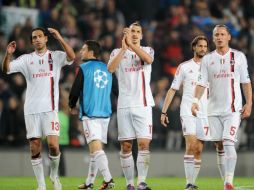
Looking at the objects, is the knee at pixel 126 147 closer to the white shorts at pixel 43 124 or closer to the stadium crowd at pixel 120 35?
the white shorts at pixel 43 124

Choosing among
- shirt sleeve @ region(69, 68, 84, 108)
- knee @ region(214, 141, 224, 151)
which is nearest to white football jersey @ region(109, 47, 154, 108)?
shirt sleeve @ region(69, 68, 84, 108)

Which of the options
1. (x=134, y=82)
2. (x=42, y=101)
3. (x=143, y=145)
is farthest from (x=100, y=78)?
(x=143, y=145)

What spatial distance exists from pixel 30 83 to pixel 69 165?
749 cm

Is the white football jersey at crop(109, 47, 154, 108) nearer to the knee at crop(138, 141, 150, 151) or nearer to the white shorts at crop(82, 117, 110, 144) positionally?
the white shorts at crop(82, 117, 110, 144)

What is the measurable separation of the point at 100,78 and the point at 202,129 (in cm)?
218

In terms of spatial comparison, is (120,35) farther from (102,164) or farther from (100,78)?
(102,164)

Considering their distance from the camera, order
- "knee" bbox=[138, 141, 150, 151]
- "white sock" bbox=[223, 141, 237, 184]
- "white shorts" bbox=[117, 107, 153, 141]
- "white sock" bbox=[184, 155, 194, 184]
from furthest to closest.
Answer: "white sock" bbox=[184, 155, 194, 184] < "white shorts" bbox=[117, 107, 153, 141] < "knee" bbox=[138, 141, 150, 151] < "white sock" bbox=[223, 141, 237, 184]

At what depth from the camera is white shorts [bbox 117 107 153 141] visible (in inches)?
600

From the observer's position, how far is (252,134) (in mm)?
23141

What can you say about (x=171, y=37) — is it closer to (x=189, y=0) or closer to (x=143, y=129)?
(x=189, y=0)

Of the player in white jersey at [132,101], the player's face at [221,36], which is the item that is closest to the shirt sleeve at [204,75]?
the player's face at [221,36]

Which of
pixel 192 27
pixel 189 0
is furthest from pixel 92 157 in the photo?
pixel 189 0

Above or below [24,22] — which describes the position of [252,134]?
below

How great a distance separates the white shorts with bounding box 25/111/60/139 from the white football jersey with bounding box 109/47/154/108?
3.71 ft
